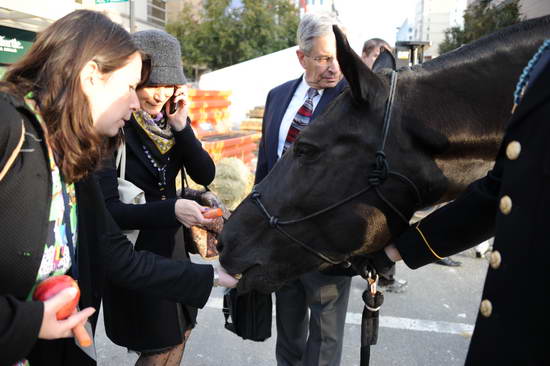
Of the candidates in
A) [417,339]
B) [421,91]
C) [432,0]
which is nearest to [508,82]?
[421,91]

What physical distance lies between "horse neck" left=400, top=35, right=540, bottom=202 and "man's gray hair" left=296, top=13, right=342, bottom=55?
1.01 metres

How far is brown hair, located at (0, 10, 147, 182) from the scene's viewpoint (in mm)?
1300

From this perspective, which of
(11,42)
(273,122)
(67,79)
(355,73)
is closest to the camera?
(67,79)

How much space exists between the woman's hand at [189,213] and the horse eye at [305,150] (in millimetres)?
630

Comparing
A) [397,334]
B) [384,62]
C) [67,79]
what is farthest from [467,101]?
[397,334]

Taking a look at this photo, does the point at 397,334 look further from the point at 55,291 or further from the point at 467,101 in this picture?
the point at 55,291

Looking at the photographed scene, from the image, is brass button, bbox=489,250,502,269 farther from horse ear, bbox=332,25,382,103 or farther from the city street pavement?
the city street pavement

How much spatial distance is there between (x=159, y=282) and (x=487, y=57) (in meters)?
1.52

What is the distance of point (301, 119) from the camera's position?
8.34 ft

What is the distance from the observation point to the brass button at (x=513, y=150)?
3.61ft

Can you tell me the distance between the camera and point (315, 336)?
2.58 m

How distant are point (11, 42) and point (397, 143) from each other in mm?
13976

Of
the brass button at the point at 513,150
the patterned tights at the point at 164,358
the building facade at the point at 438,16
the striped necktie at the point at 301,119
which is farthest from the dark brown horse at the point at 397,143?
the building facade at the point at 438,16

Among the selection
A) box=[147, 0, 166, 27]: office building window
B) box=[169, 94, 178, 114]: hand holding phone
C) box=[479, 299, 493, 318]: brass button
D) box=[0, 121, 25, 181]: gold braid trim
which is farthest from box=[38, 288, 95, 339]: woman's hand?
box=[147, 0, 166, 27]: office building window
